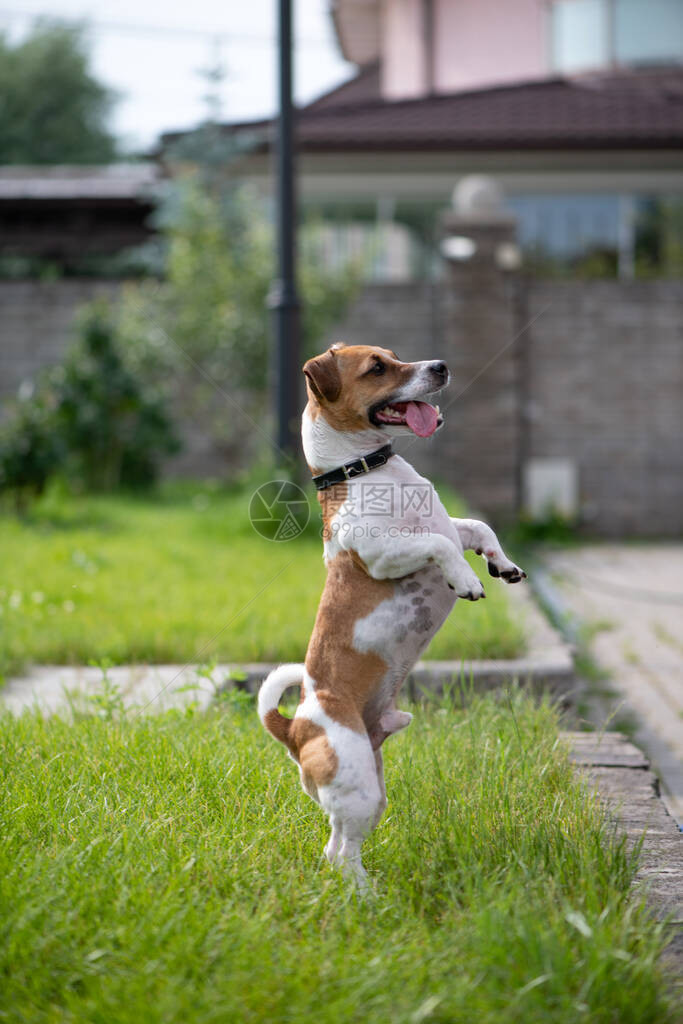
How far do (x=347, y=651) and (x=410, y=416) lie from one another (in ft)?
1.75

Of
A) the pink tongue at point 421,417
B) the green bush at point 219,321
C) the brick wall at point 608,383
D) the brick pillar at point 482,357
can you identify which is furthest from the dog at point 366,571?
the brick wall at point 608,383

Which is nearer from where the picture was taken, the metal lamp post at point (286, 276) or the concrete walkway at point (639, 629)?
the concrete walkway at point (639, 629)

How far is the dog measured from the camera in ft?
7.04

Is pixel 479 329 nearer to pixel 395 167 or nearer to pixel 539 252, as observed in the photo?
pixel 539 252

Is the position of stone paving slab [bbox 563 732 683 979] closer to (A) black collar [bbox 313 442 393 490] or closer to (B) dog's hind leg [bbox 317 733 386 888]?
(B) dog's hind leg [bbox 317 733 386 888]

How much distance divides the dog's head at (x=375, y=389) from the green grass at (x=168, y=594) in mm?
1815

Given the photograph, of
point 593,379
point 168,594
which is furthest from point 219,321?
point 168,594

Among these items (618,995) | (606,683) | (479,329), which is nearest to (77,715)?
(618,995)

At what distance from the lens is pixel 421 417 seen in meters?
2.22

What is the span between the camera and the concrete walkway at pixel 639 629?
4.02 m

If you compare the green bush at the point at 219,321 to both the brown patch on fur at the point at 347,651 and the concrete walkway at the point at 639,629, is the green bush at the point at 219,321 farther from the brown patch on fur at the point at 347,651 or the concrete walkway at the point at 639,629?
the brown patch on fur at the point at 347,651

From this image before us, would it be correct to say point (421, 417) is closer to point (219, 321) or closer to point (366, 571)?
point (366, 571)

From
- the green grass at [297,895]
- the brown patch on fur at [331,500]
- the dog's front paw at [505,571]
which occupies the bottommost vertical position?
the green grass at [297,895]

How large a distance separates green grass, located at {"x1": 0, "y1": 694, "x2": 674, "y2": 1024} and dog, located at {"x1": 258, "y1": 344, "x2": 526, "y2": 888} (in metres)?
0.18
